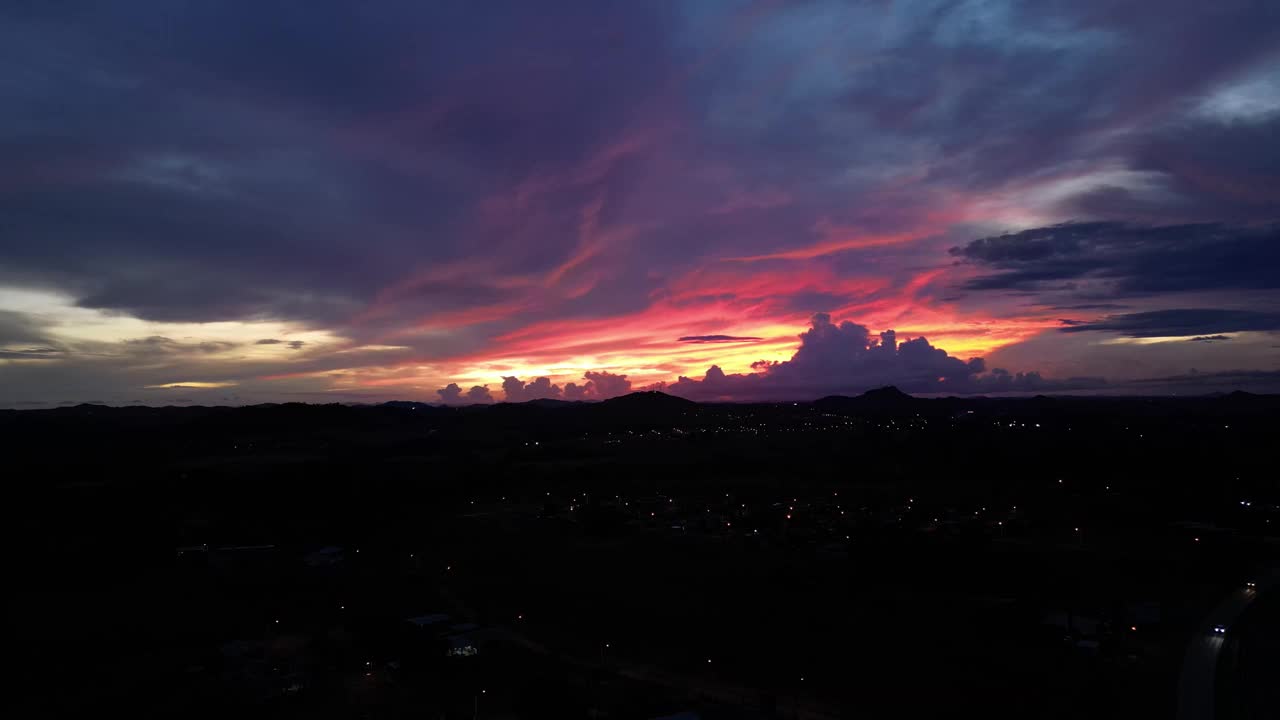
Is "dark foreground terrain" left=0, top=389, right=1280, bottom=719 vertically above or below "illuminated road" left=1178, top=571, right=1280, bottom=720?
above

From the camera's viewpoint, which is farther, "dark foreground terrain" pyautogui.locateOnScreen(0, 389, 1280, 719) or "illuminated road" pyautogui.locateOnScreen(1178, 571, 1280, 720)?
"dark foreground terrain" pyautogui.locateOnScreen(0, 389, 1280, 719)

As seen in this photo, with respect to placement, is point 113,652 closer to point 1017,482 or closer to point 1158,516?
point 1158,516

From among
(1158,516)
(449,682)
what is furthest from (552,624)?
(1158,516)

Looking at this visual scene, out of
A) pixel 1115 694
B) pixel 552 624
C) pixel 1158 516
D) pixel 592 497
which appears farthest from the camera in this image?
pixel 592 497

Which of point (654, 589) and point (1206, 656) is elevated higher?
point (654, 589)

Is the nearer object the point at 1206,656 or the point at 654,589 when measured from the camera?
the point at 1206,656
